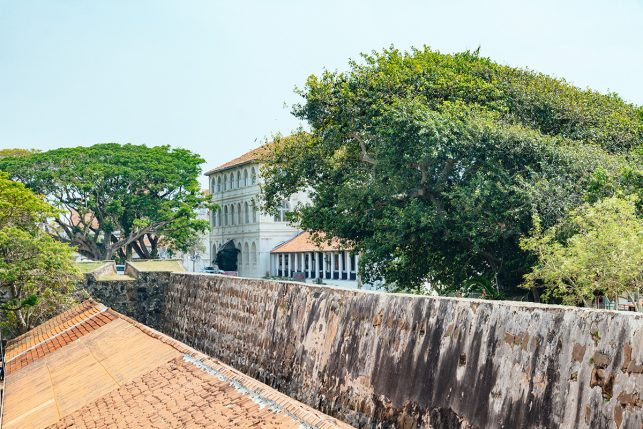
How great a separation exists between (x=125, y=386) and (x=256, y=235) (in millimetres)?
53831

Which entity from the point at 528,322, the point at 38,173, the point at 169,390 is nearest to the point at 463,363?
the point at 528,322

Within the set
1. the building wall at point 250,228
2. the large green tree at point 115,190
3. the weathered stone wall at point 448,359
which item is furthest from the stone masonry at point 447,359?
the building wall at point 250,228

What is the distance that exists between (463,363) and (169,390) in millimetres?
5705

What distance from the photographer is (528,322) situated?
19.7ft

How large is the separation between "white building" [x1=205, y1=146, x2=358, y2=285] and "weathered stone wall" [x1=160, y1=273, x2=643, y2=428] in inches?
1743

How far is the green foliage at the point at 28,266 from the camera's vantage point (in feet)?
72.0

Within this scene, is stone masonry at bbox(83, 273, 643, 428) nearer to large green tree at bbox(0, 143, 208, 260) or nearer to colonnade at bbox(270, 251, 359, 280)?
colonnade at bbox(270, 251, 359, 280)

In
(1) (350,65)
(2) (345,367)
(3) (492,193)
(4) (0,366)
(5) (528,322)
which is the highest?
(1) (350,65)

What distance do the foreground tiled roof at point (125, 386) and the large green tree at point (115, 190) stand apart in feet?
109

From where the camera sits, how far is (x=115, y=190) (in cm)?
5562

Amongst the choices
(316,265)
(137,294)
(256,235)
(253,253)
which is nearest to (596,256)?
(137,294)

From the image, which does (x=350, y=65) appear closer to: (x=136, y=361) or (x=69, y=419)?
(x=136, y=361)

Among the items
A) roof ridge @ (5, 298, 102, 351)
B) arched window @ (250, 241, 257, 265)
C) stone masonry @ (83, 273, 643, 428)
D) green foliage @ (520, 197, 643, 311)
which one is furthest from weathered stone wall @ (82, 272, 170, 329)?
arched window @ (250, 241, 257, 265)

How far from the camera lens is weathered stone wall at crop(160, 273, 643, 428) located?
17.5 ft
